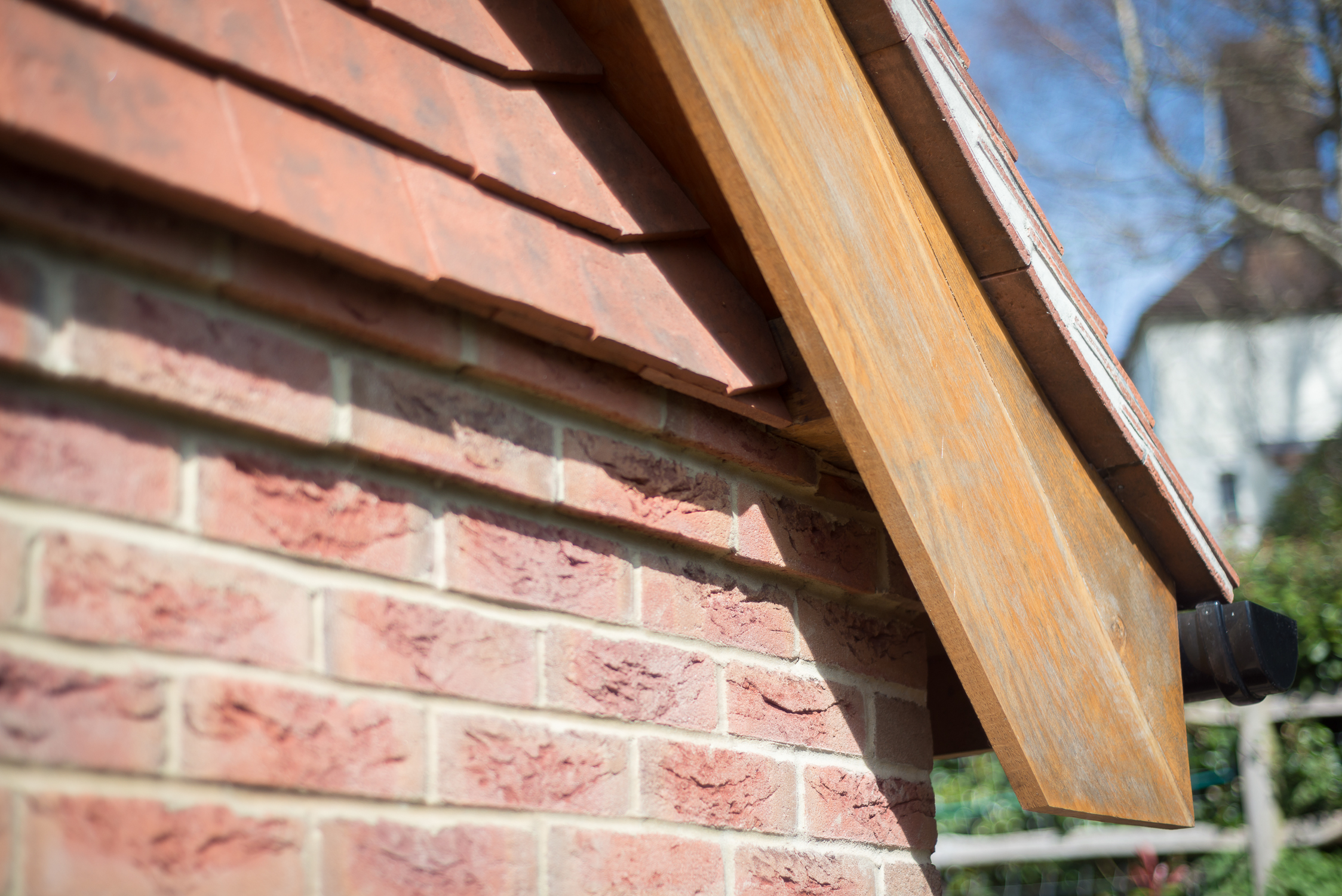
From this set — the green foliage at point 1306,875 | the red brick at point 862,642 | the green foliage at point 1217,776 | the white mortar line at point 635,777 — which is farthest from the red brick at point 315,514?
the green foliage at point 1217,776

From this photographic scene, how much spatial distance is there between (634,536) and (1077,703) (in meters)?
0.69

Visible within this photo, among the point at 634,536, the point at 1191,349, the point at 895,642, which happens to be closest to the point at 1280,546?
the point at 895,642

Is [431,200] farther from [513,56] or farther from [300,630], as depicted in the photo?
[300,630]

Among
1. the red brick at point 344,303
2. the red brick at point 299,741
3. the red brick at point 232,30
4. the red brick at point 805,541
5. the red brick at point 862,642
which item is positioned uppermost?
the red brick at point 232,30

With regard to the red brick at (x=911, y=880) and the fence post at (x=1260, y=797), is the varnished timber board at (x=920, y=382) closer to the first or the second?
the red brick at (x=911, y=880)

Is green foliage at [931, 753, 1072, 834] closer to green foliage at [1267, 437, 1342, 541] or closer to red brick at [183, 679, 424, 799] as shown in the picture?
green foliage at [1267, 437, 1342, 541]

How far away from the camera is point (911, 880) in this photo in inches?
62.4

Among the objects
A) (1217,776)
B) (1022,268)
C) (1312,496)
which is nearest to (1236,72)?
(1312,496)

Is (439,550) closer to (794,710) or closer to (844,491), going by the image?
(794,710)

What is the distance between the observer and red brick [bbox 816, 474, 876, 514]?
61.9 inches

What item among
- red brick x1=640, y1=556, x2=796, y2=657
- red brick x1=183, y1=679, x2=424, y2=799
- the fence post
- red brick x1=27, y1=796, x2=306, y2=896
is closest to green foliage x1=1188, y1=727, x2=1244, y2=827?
the fence post

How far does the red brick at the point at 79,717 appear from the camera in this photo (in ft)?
2.58

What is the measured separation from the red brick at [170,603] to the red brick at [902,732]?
0.97m

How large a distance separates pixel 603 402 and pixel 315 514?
378 millimetres
